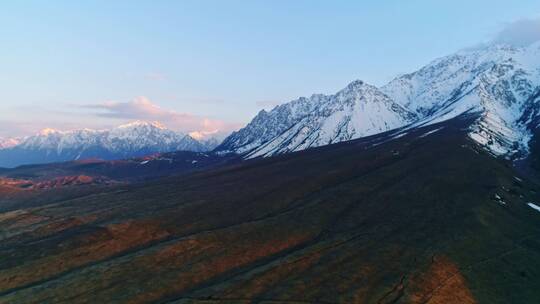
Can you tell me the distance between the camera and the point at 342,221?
156000 millimetres

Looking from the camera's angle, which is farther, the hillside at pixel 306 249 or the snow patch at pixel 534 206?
the snow patch at pixel 534 206

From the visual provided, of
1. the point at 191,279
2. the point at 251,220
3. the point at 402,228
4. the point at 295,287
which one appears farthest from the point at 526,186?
the point at 191,279

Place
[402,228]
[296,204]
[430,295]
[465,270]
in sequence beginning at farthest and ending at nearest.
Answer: [296,204] < [402,228] < [465,270] < [430,295]

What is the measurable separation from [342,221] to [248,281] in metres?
57.9

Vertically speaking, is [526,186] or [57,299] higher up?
[526,186]

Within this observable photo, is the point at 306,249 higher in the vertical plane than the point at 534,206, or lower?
lower

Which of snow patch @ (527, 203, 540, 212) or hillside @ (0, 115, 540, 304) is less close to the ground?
snow patch @ (527, 203, 540, 212)

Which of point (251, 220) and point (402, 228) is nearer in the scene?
point (402, 228)

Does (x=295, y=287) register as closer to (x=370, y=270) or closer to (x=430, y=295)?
(x=370, y=270)

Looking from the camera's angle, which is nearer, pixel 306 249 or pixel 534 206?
pixel 306 249

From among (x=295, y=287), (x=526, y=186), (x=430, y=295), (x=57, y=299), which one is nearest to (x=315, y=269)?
(x=295, y=287)

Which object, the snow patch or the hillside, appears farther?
the snow patch

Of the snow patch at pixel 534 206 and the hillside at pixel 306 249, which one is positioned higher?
the snow patch at pixel 534 206

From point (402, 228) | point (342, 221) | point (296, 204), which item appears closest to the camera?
point (402, 228)
